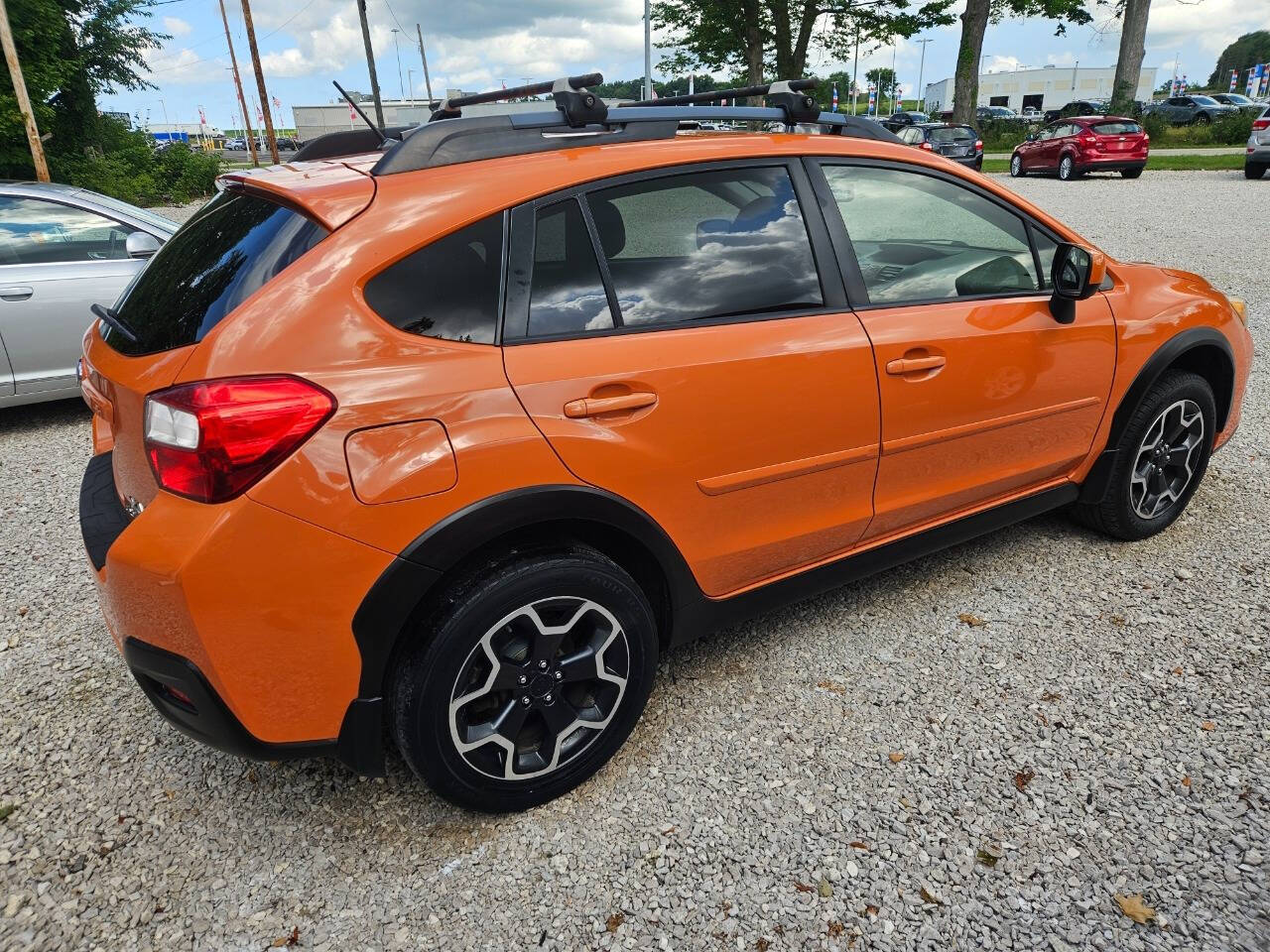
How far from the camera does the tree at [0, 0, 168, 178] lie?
56.9 feet

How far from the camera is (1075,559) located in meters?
3.69

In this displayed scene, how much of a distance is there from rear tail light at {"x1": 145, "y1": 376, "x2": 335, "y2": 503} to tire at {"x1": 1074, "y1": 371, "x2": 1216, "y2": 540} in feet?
10.4

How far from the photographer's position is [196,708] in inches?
77.6

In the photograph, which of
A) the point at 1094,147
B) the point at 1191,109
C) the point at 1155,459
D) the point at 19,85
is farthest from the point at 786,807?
the point at 1191,109

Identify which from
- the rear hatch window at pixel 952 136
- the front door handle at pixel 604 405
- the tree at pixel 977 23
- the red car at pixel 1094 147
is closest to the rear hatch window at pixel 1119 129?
the red car at pixel 1094 147

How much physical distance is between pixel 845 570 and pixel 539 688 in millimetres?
1202

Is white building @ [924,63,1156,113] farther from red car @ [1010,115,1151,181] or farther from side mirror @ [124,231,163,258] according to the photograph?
side mirror @ [124,231,163,258]

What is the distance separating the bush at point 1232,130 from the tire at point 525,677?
38033 mm

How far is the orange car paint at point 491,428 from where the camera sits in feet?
6.18

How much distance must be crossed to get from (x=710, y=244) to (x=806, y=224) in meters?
0.36

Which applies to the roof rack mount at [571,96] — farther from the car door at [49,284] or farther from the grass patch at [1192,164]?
the grass patch at [1192,164]

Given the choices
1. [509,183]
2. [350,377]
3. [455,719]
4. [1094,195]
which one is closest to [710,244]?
[509,183]

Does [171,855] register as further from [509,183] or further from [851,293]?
[851,293]

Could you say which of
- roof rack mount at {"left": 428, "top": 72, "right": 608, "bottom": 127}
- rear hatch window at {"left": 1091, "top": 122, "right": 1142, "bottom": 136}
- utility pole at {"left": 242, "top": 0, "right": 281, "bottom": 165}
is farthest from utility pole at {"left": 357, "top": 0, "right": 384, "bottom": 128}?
roof rack mount at {"left": 428, "top": 72, "right": 608, "bottom": 127}
